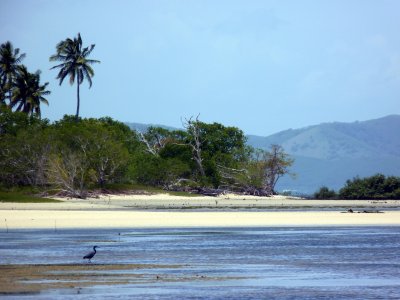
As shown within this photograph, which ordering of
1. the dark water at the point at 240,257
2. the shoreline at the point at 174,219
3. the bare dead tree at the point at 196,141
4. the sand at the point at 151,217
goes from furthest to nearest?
1. the bare dead tree at the point at 196,141
2. the sand at the point at 151,217
3. the shoreline at the point at 174,219
4. the dark water at the point at 240,257

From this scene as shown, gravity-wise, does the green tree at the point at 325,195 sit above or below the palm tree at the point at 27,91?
below

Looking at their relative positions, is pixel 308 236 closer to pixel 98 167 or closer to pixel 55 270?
pixel 55 270

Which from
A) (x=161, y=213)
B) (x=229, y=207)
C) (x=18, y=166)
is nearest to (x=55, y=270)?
(x=161, y=213)

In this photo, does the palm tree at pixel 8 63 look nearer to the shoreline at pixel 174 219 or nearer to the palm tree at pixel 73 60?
the palm tree at pixel 73 60

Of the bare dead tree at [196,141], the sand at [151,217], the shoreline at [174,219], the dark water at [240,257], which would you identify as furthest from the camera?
the bare dead tree at [196,141]

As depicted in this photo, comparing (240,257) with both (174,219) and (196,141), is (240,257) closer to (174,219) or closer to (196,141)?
(174,219)

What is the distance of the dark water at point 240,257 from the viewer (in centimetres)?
2161

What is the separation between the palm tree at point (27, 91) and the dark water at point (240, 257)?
6322cm

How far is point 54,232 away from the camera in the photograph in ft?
140

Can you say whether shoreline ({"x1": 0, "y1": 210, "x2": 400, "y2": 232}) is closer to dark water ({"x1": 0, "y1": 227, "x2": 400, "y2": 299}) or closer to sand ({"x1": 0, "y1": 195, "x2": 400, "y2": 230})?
sand ({"x1": 0, "y1": 195, "x2": 400, "y2": 230})

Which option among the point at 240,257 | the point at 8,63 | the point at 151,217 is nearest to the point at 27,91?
the point at 8,63

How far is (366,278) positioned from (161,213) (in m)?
34.6

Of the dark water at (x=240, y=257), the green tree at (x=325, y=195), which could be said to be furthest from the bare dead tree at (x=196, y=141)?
the dark water at (x=240, y=257)

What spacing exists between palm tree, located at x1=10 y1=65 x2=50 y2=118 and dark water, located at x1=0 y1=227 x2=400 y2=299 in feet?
207
